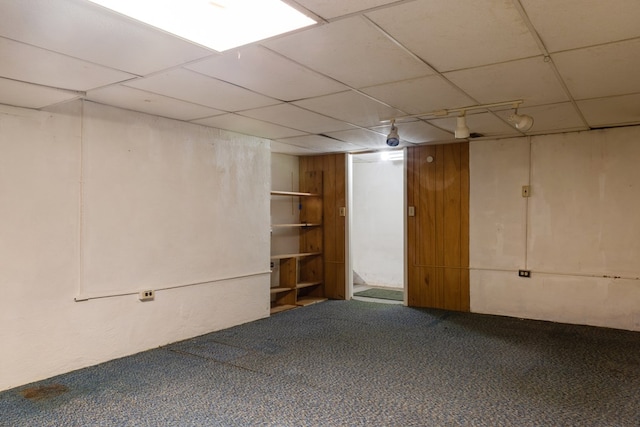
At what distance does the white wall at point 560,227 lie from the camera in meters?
4.65

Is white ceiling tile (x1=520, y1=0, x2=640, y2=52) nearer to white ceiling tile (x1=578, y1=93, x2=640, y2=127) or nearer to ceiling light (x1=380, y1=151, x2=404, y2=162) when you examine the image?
white ceiling tile (x1=578, y1=93, x2=640, y2=127)

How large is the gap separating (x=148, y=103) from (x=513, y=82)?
288 cm

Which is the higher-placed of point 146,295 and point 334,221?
point 334,221

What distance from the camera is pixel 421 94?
3.31 metres

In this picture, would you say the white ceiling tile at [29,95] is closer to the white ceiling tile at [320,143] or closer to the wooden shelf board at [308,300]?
the white ceiling tile at [320,143]

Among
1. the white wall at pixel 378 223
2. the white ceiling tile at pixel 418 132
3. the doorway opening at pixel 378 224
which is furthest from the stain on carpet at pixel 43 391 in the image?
the white wall at pixel 378 223

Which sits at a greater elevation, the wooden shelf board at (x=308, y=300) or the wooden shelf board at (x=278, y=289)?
the wooden shelf board at (x=278, y=289)

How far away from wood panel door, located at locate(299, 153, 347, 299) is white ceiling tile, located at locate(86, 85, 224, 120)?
2825 mm

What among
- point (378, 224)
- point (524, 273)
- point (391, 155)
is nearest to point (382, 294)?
point (378, 224)

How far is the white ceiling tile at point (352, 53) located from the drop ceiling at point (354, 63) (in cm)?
1

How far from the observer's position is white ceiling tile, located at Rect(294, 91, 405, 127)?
11.3 ft

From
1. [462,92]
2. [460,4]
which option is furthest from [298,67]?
[462,92]

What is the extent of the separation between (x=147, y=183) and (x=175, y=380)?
179cm

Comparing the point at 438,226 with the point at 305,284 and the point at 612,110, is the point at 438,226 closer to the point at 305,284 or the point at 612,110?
the point at 305,284
